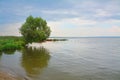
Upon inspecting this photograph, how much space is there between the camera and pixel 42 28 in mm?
65375

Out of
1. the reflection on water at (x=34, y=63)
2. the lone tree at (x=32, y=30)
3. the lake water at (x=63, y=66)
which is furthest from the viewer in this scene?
the lone tree at (x=32, y=30)

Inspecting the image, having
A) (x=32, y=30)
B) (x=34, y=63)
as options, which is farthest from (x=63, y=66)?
(x=32, y=30)

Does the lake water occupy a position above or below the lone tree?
below

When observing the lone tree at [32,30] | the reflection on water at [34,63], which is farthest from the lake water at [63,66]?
the lone tree at [32,30]

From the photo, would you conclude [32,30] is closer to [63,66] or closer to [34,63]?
[34,63]

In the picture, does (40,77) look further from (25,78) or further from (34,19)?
(34,19)

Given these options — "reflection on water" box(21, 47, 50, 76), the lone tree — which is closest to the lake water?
"reflection on water" box(21, 47, 50, 76)

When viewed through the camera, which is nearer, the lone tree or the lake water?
the lake water

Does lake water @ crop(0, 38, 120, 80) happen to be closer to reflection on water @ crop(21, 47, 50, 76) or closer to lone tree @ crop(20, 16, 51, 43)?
reflection on water @ crop(21, 47, 50, 76)

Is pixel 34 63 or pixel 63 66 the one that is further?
pixel 34 63

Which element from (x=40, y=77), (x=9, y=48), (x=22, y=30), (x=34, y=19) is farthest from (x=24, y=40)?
(x=40, y=77)

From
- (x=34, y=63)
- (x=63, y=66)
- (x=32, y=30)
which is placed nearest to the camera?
(x=63, y=66)

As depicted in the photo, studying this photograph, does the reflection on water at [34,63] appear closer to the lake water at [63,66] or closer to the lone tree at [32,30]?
the lake water at [63,66]

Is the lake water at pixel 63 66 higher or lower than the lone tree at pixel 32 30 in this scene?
lower
